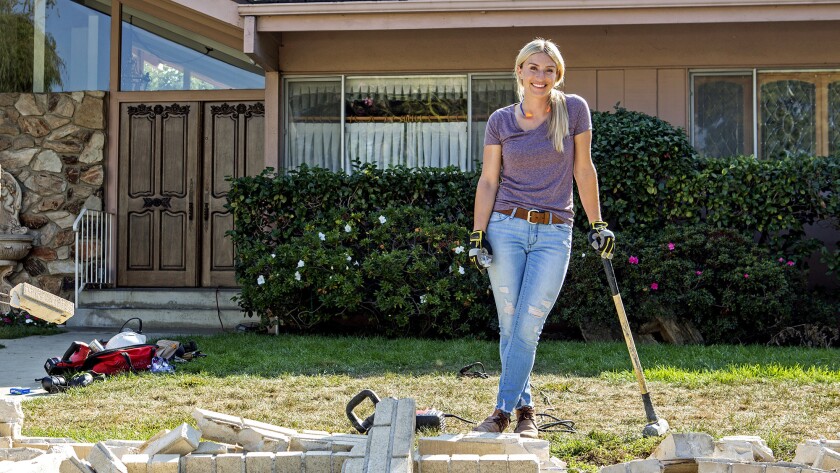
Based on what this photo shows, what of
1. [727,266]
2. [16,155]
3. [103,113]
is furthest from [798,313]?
[16,155]

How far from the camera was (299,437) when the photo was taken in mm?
3564

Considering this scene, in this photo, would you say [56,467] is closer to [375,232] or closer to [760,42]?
[375,232]

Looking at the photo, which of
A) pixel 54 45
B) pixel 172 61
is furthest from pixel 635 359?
pixel 54 45

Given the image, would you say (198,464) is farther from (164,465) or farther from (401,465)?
(401,465)

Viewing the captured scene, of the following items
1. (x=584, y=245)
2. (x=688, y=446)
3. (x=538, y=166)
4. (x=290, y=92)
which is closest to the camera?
(x=688, y=446)

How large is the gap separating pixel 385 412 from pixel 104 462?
40.4 inches

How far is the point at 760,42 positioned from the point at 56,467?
8.71m

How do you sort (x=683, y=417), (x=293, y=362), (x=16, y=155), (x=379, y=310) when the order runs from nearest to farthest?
(x=683, y=417), (x=293, y=362), (x=379, y=310), (x=16, y=155)

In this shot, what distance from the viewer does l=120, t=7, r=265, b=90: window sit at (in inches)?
433

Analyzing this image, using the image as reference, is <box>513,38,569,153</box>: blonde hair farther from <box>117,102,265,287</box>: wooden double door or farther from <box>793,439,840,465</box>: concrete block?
<box>117,102,265,287</box>: wooden double door

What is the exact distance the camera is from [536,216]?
13.4 ft

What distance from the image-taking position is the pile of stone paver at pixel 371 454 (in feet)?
10.5

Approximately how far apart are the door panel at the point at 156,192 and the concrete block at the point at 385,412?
7808 mm

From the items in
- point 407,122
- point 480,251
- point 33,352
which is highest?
point 407,122
